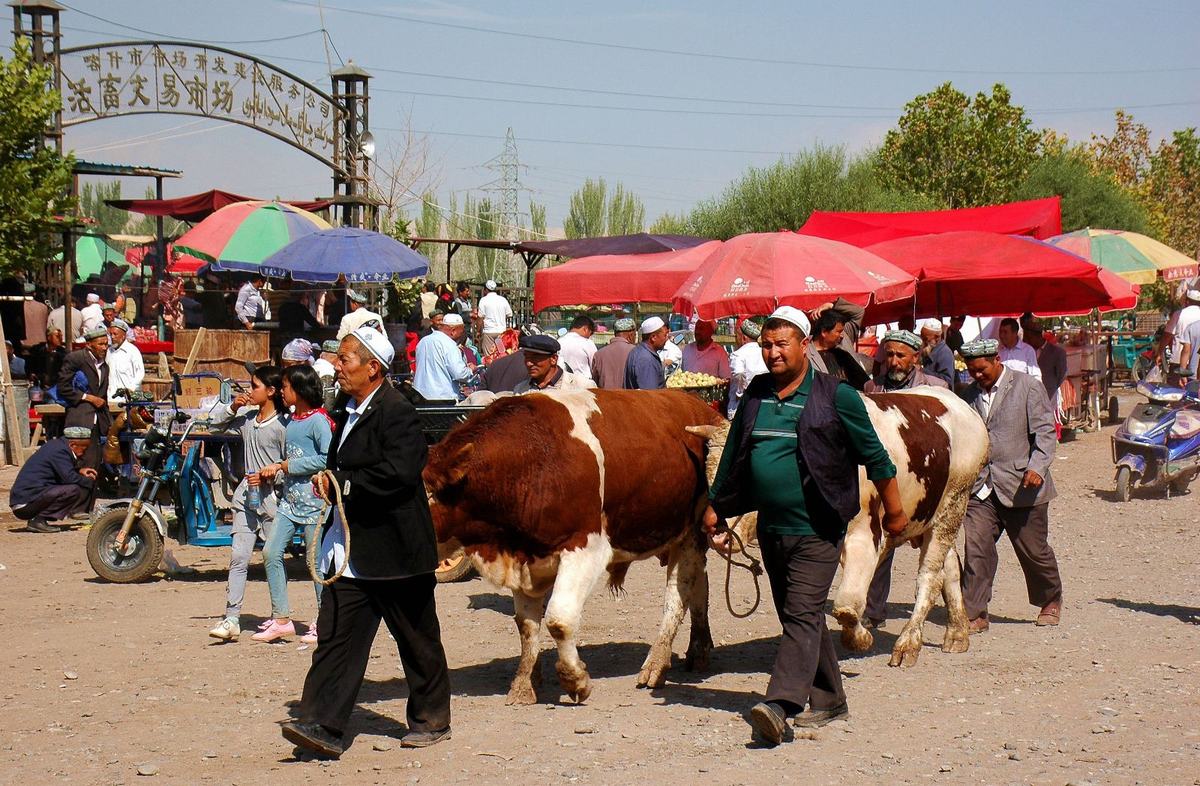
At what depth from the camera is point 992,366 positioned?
362 inches

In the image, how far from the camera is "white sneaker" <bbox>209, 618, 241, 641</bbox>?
8781mm

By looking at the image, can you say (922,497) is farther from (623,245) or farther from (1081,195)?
(1081,195)

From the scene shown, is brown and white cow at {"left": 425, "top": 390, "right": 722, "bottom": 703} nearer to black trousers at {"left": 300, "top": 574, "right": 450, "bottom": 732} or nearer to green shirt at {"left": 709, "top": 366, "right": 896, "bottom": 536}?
black trousers at {"left": 300, "top": 574, "right": 450, "bottom": 732}

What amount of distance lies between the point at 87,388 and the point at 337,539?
9531 mm

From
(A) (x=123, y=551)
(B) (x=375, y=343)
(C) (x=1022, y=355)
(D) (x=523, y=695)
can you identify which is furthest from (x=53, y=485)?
(C) (x=1022, y=355)

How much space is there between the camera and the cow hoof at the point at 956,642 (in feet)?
28.1

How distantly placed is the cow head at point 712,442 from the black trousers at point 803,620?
48.1 inches

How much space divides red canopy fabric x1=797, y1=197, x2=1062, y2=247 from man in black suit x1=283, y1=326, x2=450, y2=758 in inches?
454

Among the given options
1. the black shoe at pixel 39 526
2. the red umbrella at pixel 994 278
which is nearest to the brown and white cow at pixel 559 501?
the red umbrella at pixel 994 278

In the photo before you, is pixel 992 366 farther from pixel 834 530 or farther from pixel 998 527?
pixel 834 530

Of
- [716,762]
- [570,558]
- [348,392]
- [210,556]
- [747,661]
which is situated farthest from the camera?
[210,556]

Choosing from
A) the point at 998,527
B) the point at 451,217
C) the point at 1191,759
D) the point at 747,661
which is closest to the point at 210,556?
the point at 747,661

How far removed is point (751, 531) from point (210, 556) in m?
5.92

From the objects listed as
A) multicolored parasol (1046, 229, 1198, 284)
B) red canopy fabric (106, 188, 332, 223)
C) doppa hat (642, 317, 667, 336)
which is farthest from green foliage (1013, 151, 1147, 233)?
doppa hat (642, 317, 667, 336)
